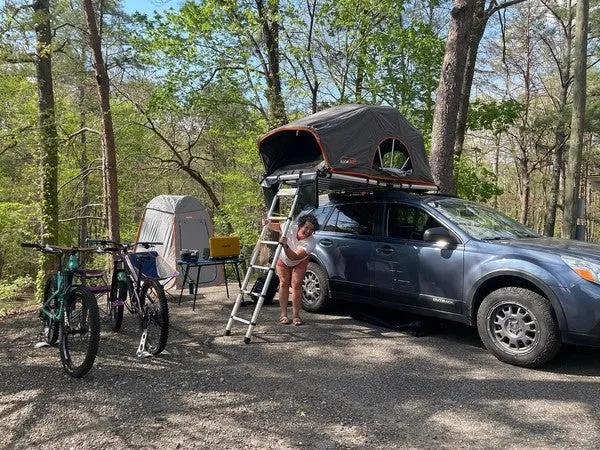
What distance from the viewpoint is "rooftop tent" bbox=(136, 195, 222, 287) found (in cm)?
1087

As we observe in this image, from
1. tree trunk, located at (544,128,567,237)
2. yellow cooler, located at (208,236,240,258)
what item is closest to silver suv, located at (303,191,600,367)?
yellow cooler, located at (208,236,240,258)

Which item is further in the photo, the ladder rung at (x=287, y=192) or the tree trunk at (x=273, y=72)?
the tree trunk at (x=273, y=72)

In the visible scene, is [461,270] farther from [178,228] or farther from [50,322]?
[178,228]

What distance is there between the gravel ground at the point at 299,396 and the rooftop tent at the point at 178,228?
5038 millimetres

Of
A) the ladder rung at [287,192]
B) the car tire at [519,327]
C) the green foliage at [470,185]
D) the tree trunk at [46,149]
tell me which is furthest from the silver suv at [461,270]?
the tree trunk at [46,149]

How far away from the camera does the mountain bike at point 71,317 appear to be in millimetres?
4375

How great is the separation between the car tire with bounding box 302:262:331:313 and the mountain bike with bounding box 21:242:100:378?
3.24 m

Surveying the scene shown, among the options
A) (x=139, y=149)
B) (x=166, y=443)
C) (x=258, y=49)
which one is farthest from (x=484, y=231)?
(x=139, y=149)

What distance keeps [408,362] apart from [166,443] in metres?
2.64

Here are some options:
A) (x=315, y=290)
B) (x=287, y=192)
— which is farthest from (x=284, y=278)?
(x=287, y=192)

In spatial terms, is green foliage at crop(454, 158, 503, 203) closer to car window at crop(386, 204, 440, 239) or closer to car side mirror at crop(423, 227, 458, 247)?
car window at crop(386, 204, 440, 239)

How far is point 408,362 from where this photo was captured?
16.1 feet

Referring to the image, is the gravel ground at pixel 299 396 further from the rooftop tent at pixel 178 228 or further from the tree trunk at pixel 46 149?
the tree trunk at pixel 46 149

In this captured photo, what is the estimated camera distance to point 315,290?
710cm
